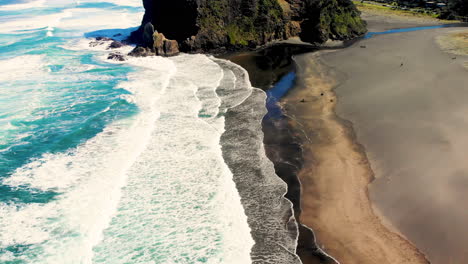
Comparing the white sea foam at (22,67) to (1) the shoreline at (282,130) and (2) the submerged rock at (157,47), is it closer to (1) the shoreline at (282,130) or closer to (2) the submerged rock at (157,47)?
(2) the submerged rock at (157,47)

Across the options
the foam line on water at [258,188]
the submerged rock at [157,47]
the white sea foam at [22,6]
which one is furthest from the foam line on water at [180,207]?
the white sea foam at [22,6]

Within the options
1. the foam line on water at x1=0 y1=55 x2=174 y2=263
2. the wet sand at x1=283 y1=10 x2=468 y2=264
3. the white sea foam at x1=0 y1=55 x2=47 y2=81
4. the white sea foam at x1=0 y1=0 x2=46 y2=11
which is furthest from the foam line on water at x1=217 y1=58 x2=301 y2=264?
the white sea foam at x1=0 y1=0 x2=46 y2=11

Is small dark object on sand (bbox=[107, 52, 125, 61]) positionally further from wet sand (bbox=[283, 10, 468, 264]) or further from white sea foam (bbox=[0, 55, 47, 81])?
wet sand (bbox=[283, 10, 468, 264])

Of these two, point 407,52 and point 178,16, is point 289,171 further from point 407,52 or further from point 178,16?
point 178,16

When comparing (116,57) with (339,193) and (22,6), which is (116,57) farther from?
(22,6)

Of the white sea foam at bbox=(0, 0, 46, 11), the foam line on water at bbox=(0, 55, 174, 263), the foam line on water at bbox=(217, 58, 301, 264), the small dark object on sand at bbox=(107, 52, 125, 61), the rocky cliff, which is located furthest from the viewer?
the white sea foam at bbox=(0, 0, 46, 11)

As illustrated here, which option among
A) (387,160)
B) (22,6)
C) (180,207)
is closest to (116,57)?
(180,207)
